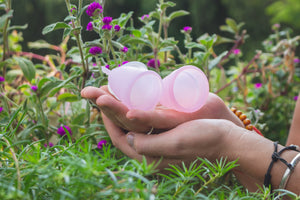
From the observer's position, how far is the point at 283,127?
1.24 metres

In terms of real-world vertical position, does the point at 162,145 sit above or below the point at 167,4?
below

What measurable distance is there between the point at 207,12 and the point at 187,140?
7865 mm

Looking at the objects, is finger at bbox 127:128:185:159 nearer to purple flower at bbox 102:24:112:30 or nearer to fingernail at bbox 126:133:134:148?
fingernail at bbox 126:133:134:148

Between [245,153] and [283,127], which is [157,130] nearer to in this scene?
[245,153]

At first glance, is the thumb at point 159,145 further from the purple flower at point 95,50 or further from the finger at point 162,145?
the purple flower at point 95,50

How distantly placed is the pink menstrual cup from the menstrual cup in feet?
0.10

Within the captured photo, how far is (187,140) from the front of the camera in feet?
1.71

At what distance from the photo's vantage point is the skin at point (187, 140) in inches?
20.7

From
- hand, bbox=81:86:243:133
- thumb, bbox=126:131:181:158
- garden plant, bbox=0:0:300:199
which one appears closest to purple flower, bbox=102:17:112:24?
garden plant, bbox=0:0:300:199

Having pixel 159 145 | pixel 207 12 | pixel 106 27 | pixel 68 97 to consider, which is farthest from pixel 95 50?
pixel 207 12

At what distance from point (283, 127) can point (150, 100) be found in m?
0.85

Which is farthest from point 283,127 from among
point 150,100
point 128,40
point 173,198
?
point 173,198

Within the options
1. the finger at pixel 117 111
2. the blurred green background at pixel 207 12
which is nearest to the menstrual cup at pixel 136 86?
the finger at pixel 117 111

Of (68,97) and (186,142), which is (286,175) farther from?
(68,97)
